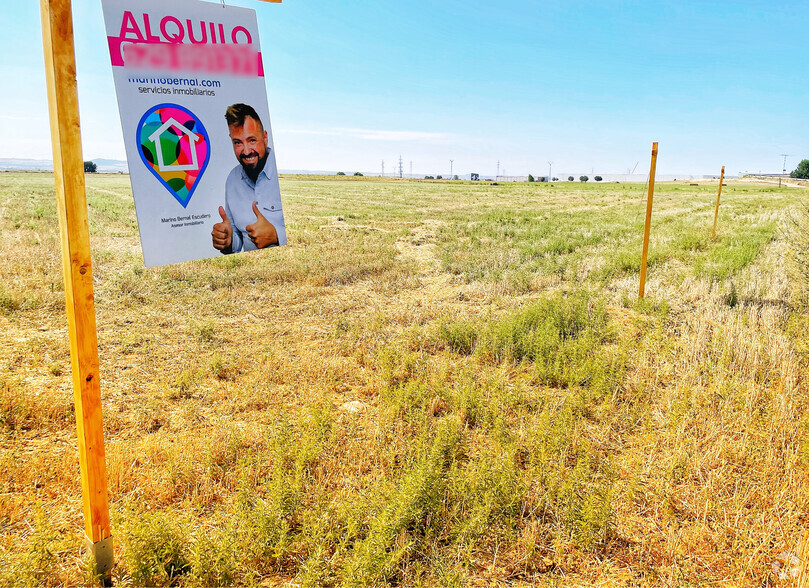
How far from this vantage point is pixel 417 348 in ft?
24.7

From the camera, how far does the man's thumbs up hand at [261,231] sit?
3756mm

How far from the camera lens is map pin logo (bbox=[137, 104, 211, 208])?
3010 millimetres

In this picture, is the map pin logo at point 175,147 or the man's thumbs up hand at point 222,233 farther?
the man's thumbs up hand at point 222,233

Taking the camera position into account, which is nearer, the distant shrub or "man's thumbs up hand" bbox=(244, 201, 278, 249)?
"man's thumbs up hand" bbox=(244, 201, 278, 249)

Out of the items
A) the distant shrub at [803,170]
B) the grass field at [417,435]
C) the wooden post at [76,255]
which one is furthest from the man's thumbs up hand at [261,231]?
the distant shrub at [803,170]

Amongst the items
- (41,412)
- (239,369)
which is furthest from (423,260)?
(41,412)

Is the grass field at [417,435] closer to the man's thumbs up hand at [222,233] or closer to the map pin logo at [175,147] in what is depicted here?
the man's thumbs up hand at [222,233]

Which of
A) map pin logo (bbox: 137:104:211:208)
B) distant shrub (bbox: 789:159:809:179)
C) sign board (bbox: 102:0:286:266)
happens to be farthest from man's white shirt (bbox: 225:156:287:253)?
distant shrub (bbox: 789:159:809:179)

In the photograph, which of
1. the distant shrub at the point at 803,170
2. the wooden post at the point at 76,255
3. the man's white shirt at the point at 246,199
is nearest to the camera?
the wooden post at the point at 76,255

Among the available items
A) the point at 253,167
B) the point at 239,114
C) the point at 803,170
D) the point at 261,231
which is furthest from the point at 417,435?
the point at 803,170

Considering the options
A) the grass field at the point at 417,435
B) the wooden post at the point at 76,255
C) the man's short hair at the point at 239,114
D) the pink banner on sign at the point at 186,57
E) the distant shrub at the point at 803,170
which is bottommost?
the grass field at the point at 417,435

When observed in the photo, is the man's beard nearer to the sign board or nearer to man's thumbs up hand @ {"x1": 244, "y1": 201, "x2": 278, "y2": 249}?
the sign board

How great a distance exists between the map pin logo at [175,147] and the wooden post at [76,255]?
395mm

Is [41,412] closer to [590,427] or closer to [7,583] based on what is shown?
[7,583]
